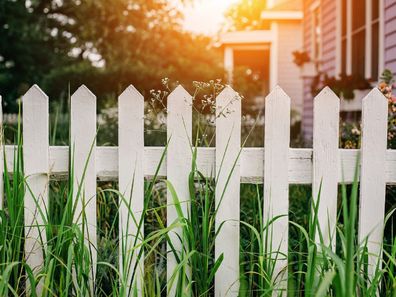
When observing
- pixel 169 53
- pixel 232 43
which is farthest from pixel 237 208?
pixel 169 53

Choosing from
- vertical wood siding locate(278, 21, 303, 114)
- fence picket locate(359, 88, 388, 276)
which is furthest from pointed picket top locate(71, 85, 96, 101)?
vertical wood siding locate(278, 21, 303, 114)

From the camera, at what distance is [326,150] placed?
101 inches

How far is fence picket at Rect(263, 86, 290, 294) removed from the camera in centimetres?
253

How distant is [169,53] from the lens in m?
20.0

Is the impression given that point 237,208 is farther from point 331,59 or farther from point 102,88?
point 102,88

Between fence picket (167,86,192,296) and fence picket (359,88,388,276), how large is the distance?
0.72 metres

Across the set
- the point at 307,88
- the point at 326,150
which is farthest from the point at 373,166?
the point at 307,88

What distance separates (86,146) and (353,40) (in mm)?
6599

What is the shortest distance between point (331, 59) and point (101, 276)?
25.7 feet

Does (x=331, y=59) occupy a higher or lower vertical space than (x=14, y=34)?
lower

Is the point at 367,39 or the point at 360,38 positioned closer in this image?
the point at 367,39

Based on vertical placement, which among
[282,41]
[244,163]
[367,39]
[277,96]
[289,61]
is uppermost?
[282,41]

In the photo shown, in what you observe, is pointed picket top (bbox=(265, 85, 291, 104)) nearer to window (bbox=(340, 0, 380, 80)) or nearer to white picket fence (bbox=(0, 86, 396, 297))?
white picket fence (bbox=(0, 86, 396, 297))

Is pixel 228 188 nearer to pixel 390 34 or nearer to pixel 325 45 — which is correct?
pixel 390 34
